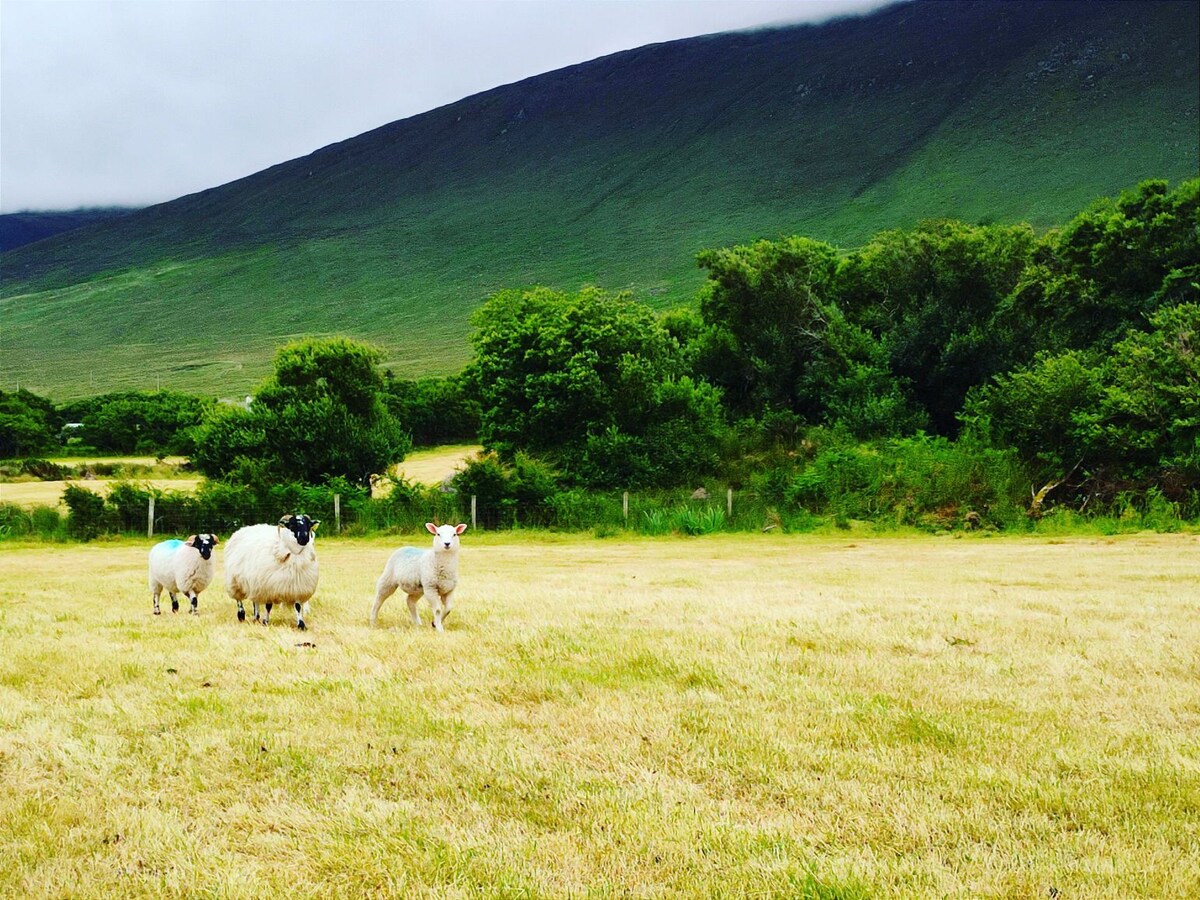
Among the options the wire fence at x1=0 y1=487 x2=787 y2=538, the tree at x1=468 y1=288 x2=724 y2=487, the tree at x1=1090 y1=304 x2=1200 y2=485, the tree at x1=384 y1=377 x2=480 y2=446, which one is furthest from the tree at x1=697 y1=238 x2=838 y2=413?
the tree at x1=384 y1=377 x2=480 y2=446

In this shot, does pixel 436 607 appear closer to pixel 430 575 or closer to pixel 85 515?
pixel 430 575

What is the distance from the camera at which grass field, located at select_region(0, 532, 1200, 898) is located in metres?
4.84

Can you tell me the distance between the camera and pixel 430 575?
38.0ft

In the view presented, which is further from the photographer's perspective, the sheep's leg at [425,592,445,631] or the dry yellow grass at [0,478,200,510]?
the dry yellow grass at [0,478,200,510]

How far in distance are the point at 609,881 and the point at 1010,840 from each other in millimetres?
2192

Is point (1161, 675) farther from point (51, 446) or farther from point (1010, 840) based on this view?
point (51, 446)

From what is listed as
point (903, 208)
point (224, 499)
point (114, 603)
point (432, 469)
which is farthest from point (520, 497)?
Result: point (903, 208)

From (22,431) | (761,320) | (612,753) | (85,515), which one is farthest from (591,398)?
(22,431)

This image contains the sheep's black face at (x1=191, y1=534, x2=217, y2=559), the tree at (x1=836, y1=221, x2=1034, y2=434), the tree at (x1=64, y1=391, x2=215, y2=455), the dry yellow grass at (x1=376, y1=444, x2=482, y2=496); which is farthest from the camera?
the tree at (x1=64, y1=391, x2=215, y2=455)

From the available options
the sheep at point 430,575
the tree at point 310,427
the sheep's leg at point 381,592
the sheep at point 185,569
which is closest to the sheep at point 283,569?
the sheep's leg at point 381,592

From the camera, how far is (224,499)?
108 feet

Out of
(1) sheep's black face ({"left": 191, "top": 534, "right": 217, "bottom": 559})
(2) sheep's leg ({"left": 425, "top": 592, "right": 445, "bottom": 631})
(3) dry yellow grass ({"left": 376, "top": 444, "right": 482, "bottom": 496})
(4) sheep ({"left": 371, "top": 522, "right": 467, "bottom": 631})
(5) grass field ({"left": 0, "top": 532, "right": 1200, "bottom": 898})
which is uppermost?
(3) dry yellow grass ({"left": 376, "top": 444, "right": 482, "bottom": 496})

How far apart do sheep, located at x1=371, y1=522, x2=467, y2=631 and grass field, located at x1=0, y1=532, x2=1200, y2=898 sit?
558 mm

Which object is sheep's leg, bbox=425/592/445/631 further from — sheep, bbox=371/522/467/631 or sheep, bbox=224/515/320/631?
sheep, bbox=224/515/320/631
